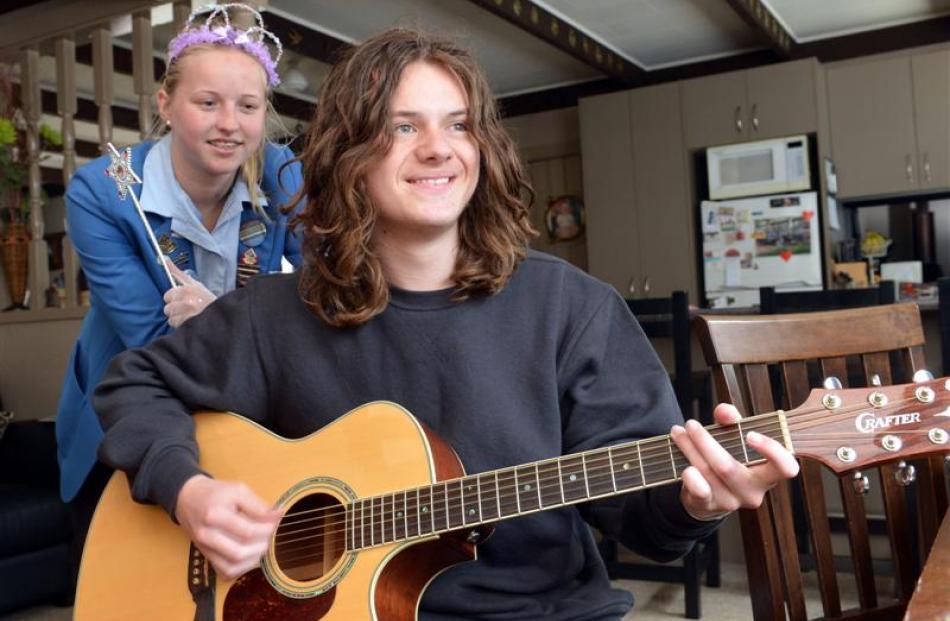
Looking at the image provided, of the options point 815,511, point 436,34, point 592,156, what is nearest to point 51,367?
point 436,34

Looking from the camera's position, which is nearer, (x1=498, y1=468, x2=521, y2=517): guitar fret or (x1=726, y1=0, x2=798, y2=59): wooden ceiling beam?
(x1=498, y1=468, x2=521, y2=517): guitar fret

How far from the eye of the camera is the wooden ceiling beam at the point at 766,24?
17.0 feet

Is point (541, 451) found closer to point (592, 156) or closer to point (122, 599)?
point (122, 599)

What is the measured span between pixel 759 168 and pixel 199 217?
5.02 metres

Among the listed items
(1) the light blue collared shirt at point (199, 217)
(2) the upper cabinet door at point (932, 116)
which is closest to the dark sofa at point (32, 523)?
(1) the light blue collared shirt at point (199, 217)

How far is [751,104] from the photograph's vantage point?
607 cm

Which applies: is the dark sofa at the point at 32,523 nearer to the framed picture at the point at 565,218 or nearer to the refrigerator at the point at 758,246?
the refrigerator at the point at 758,246

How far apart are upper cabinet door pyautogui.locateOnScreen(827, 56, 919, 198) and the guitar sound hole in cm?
549

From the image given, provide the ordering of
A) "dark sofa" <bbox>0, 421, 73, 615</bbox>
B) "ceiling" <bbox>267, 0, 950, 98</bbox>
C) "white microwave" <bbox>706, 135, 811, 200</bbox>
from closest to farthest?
"dark sofa" <bbox>0, 421, 73, 615</bbox>
"ceiling" <bbox>267, 0, 950, 98</bbox>
"white microwave" <bbox>706, 135, 811, 200</bbox>

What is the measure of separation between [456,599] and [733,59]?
20.3 ft

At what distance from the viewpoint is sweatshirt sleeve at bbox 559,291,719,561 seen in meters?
1.07

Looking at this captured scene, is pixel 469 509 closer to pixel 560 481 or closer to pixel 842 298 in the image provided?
pixel 560 481

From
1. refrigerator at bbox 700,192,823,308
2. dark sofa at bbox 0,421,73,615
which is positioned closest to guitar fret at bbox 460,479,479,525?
dark sofa at bbox 0,421,73,615

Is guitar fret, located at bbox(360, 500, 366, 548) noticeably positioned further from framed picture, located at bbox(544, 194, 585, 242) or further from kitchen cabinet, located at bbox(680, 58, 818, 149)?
framed picture, located at bbox(544, 194, 585, 242)
